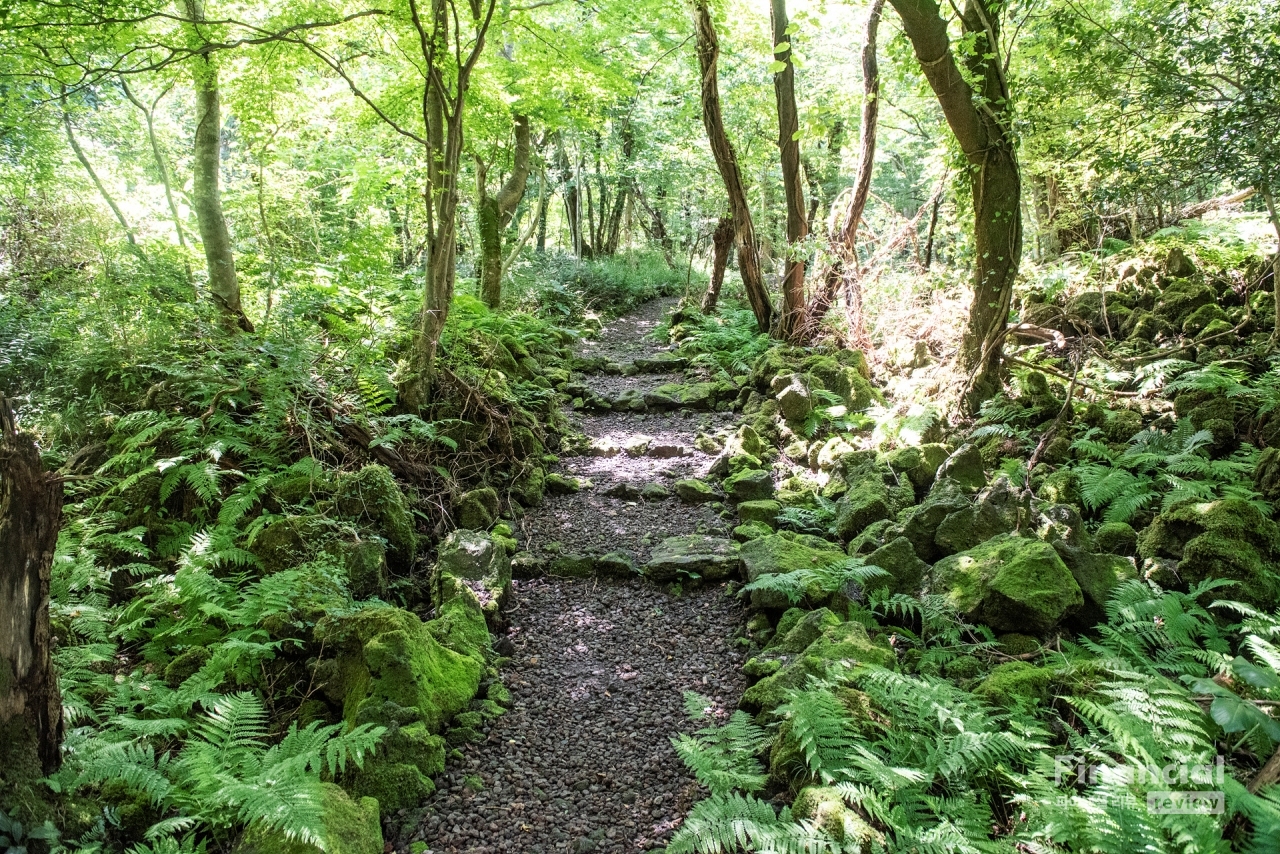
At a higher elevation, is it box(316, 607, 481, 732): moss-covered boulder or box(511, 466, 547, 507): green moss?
box(511, 466, 547, 507): green moss

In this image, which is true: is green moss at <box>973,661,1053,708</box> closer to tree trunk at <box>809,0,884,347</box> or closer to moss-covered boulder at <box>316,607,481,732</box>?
moss-covered boulder at <box>316,607,481,732</box>

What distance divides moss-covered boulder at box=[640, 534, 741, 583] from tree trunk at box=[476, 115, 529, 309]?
21.6ft

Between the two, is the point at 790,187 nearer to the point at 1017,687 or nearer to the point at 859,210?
the point at 859,210

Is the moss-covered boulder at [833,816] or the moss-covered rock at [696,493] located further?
the moss-covered rock at [696,493]

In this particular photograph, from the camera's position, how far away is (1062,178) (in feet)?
23.9

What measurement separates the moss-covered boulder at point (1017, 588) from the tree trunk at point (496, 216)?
332 inches

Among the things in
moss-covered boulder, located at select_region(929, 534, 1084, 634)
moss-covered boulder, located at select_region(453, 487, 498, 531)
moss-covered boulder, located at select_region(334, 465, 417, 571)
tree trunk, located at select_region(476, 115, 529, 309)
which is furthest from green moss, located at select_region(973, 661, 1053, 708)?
tree trunk, located at select_region(476, 115, 529, 309)

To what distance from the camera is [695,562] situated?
5.21 metres

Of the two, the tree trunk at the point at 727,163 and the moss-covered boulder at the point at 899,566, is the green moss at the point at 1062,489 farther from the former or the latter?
the tree trunk at the point at 727,163

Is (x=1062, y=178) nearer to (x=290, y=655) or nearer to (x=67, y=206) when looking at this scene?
(x=290, y=655)

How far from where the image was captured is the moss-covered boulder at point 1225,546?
11.2 feet

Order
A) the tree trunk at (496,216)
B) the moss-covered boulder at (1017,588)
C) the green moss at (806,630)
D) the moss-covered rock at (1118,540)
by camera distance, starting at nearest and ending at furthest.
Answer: the moss-covered boulder at (1017,588), the green moss at (806,630), the moss-covered rock at (1118,540), the tree trunk at (496,216)

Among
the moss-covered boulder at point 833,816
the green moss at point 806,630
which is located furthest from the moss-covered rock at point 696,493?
the moss-covered boulder at point 833,816

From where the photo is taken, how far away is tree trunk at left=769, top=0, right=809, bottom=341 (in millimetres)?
9688
